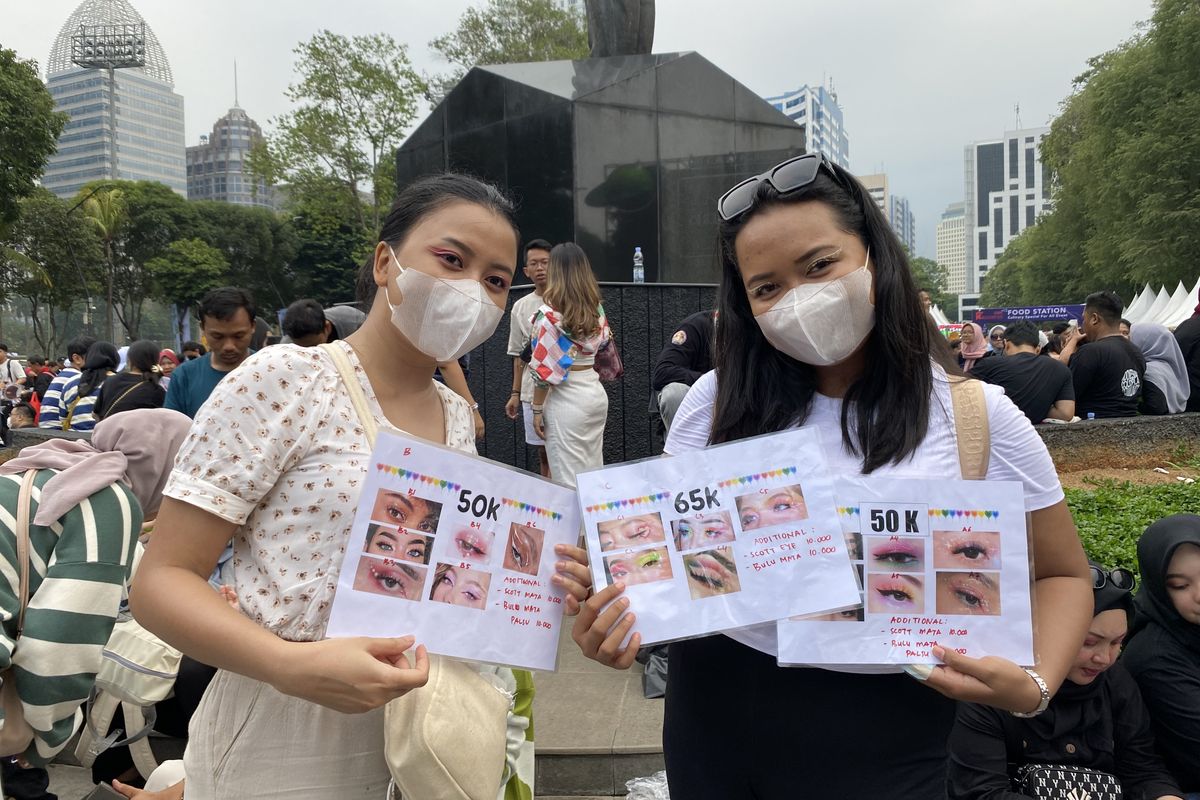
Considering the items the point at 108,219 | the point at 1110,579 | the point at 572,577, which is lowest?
the point at 1110,579

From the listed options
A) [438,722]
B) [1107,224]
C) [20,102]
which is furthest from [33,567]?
[1107,224]

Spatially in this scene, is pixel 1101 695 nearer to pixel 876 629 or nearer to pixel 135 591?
pixel 876 629

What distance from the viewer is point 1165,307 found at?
28797mm

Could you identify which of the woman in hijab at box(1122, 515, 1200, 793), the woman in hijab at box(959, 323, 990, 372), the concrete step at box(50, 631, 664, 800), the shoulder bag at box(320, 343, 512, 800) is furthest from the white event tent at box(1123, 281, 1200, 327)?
the shoulder bag at box(320, 343, 512, 800)

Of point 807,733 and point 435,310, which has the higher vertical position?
point 435,310

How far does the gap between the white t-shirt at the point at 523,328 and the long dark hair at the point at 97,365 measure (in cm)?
440

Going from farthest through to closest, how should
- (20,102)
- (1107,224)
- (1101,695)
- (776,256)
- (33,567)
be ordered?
(1107,224), (20,102), (1101,695), (33,567), (776,256)

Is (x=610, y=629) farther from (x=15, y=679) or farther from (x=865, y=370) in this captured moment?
(x=15, y=679)

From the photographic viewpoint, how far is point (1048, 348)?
14.7m

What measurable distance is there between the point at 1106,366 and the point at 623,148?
513 cm

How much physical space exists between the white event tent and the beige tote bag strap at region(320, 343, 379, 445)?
2666 centimetres

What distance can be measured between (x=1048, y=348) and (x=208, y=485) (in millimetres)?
15800

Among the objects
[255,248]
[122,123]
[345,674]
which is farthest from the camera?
[122,123]

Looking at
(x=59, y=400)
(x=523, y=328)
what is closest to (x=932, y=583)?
(x=523, y=328)
